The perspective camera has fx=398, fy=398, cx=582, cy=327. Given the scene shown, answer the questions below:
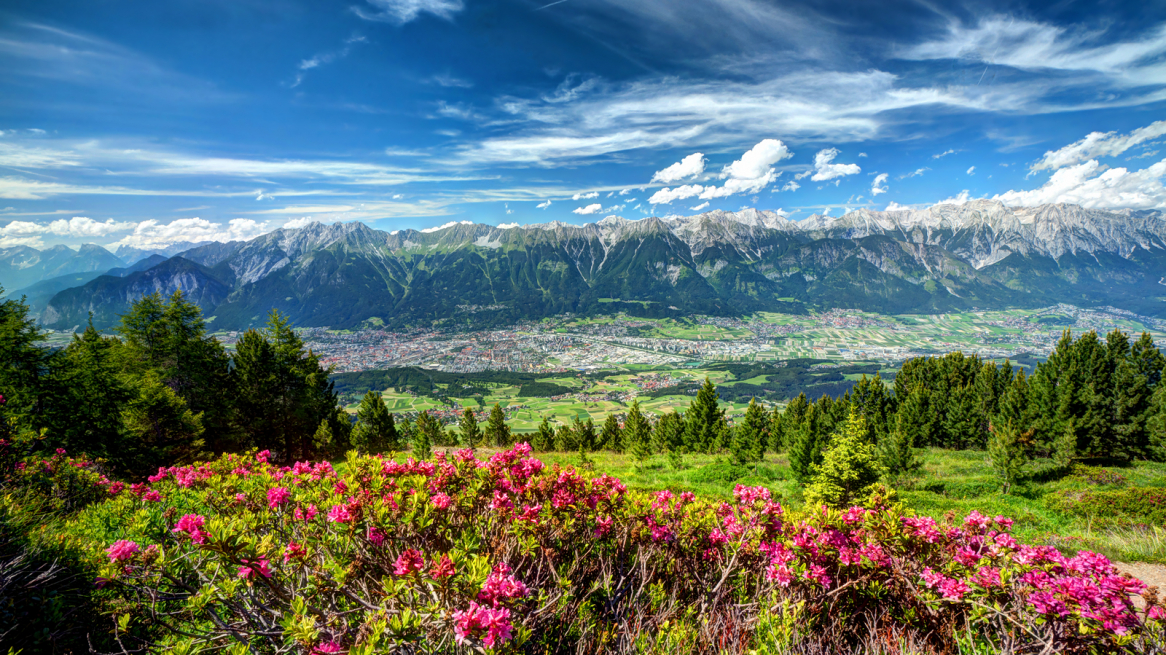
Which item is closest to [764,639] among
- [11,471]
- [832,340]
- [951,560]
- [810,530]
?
[810,530]

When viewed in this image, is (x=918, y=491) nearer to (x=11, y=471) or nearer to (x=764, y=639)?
(x=764, y=639)

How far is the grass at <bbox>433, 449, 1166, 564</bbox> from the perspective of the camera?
905cm

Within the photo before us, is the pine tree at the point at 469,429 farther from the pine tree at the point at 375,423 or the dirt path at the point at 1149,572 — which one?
the dirt path at the point at 1149,572

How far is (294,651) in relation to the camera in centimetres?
270

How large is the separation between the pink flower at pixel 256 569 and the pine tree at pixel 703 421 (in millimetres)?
31238

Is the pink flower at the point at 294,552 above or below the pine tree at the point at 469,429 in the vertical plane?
above

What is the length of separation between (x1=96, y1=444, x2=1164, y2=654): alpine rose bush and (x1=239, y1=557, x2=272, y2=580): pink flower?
2 cm

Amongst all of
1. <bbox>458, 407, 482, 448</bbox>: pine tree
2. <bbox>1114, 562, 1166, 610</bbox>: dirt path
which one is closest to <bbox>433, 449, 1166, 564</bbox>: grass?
<bbox>1114, 562, 1166, 610</bbox>: dirt path

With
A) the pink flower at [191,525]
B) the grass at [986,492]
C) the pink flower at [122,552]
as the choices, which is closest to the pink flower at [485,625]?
the pink flower at [191,525]

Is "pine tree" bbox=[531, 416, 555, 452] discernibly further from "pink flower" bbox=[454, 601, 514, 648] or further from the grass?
"pink flower" bbox=[454, 601, 514, 648]

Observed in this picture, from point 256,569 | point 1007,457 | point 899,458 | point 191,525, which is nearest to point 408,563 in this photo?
point 256,569

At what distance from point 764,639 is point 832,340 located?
705ft

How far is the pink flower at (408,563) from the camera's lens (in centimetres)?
272

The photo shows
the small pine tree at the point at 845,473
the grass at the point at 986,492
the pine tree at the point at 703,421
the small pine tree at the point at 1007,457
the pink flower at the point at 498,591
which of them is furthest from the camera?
the pine tree at the point at 703,421
